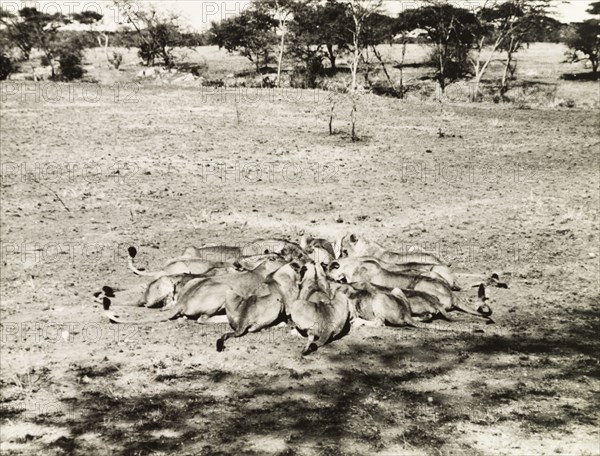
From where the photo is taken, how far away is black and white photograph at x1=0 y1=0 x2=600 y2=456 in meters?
4.33

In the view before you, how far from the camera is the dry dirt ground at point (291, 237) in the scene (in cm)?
426

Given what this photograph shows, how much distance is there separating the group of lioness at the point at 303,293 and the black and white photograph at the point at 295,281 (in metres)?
0.02

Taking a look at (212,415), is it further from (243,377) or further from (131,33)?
(131,33)

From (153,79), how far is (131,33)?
12990mm

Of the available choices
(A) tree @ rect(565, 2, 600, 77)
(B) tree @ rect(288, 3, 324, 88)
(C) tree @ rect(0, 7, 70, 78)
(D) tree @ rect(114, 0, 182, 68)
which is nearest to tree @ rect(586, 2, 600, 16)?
(A) tree @ rect(565, 2, 600, 77)

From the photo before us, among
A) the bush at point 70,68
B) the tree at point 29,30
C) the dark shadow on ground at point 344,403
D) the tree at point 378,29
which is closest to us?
the dark shadow on ground at point 344,403

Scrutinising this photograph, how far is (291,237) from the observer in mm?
8812

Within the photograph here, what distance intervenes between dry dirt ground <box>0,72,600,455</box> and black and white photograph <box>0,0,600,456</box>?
0.03m

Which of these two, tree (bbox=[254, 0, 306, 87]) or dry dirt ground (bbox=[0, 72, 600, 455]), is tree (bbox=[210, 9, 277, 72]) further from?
dry dirt ground (bbox=[0, 72, 600, 455])

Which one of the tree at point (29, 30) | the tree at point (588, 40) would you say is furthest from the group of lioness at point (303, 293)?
the tree at point (29, 30)

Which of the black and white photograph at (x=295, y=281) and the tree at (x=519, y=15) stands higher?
the tree at (x=519, y=15)

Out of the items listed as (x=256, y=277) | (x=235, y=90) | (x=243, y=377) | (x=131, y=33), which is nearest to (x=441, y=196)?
(x=256, y=277)
